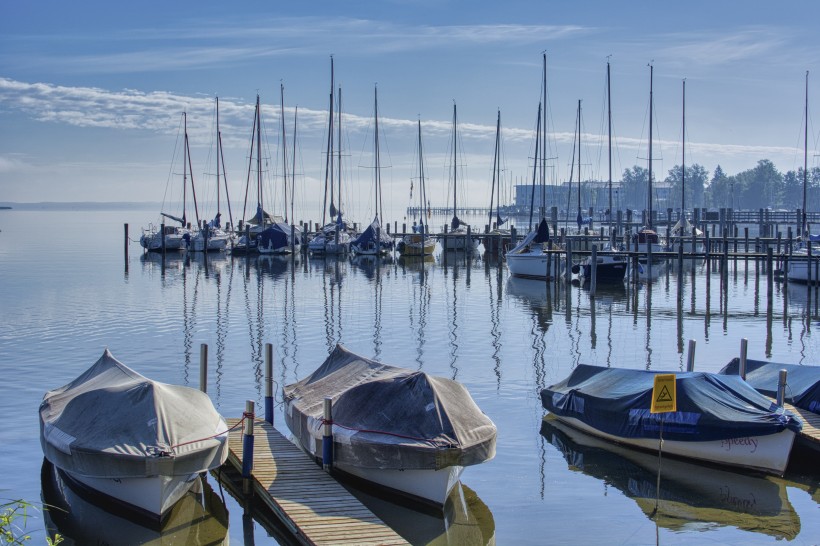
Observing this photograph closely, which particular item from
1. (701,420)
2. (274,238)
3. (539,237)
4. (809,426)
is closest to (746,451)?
(701,420)

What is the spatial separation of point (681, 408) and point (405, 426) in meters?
6.22

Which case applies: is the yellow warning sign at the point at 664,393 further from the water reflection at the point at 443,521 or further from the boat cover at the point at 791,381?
the boat cover at the point at 791,381

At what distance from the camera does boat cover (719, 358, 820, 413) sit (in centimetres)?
2044

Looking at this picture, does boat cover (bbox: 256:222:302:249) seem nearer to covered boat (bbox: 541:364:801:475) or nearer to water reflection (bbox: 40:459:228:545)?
covered boat (bbox: 541:364:801:475)

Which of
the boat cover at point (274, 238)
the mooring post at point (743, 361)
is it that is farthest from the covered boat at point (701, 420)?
the boat cover at point (274, 238)

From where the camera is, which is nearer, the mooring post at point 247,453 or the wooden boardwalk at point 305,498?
the wooden boardwalk at point 305,498

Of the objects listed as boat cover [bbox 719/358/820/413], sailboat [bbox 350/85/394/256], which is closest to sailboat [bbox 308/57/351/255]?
sailboat [bbox 350/85/394/256]

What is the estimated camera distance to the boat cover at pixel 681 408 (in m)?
18.0

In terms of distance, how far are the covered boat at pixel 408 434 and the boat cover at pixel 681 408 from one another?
4260 mm

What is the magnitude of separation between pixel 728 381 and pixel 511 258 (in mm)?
39386

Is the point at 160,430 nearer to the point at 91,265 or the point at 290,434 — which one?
the point at 290,434

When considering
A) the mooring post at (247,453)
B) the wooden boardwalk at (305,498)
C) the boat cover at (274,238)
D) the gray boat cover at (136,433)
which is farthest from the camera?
the boat cover at (274,238)

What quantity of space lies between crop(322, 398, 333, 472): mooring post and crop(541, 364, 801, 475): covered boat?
6675 millimetres

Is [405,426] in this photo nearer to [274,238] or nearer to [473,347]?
[473,347]
